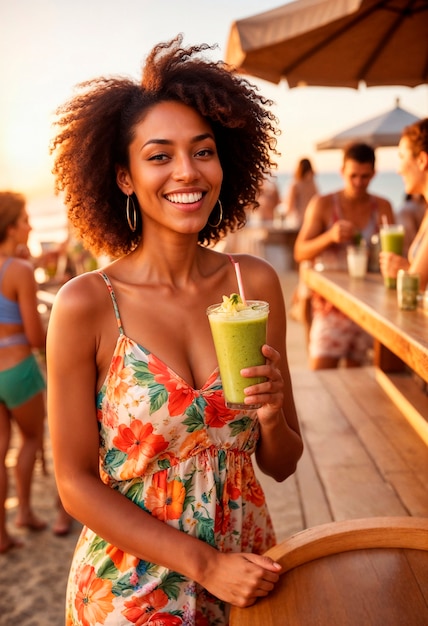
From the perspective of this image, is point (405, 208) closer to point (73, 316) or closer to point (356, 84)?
point (356, 84)

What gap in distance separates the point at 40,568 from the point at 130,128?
8.52ft

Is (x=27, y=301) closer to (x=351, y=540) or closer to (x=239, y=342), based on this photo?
(x=239, y=342)

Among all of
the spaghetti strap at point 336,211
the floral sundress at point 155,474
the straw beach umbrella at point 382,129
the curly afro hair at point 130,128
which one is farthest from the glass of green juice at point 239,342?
the straw beach umbrella at point 382,129

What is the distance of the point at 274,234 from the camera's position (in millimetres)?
12281

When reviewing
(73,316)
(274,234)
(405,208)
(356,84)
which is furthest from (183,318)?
(274,234)

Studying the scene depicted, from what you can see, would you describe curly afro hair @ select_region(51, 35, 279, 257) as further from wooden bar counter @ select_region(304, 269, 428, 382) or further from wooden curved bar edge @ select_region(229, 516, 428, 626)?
wooden curved bar edge @ select_region(229, 516, 428, 626)

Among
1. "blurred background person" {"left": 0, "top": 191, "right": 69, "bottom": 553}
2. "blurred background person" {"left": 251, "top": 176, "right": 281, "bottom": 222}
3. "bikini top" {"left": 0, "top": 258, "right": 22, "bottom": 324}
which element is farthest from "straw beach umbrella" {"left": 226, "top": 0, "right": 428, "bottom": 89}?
"blurred background person" {"left": 251, "top": 176, "right": 281, "bottom": 222}

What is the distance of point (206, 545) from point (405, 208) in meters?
5.04

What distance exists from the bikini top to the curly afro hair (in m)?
1.69

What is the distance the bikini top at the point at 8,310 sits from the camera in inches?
132

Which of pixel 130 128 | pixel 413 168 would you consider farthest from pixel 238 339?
pixel 413 168

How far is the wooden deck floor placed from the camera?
202 cm

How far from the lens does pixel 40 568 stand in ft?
10.6

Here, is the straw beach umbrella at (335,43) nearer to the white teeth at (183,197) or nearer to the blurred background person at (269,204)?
the white teeth at (183,197)
